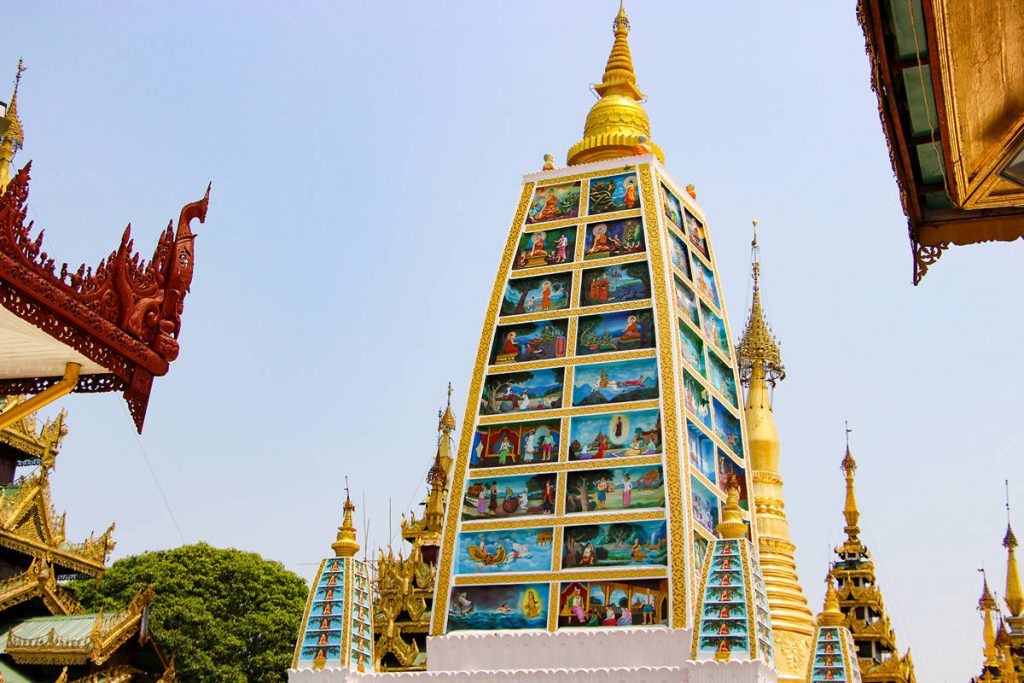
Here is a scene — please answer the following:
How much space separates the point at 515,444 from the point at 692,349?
474 centimetres

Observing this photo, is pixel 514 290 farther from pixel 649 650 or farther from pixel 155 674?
pixel 155 674

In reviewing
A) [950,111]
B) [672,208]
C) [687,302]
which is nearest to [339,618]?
[687,302]

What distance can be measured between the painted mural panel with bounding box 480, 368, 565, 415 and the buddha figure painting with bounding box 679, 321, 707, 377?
9.29 feet

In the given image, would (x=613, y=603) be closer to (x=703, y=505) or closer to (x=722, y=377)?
(x=703, y=505)

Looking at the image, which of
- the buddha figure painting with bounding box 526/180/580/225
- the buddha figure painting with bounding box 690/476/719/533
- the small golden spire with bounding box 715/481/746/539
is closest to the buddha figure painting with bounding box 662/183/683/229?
the buddha figure painting with bounding box 526/180/580/225

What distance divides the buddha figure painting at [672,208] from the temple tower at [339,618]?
11305 millimetres

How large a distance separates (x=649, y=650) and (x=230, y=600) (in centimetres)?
2382

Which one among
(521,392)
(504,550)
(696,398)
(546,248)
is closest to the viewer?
(504,550)

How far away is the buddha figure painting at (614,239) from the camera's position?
108 ft

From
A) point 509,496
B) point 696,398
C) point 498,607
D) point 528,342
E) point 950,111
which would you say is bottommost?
point 950,111

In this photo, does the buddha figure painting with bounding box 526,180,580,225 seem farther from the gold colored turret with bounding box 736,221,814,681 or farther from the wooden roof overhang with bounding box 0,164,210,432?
the wooden roof overhang with bounding box 0,164,210,432

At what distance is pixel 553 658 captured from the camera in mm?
27953

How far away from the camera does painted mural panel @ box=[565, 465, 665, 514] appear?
29188mm

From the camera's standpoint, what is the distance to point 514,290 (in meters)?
33.6
